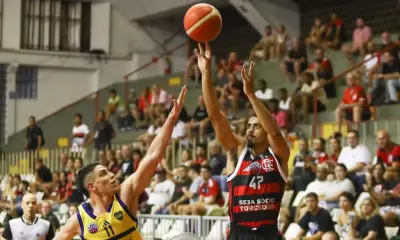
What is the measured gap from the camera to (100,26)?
27250mm

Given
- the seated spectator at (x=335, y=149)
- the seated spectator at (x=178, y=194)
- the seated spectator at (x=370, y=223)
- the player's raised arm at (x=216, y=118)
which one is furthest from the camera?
the seated spectator at (x=178, y=194)

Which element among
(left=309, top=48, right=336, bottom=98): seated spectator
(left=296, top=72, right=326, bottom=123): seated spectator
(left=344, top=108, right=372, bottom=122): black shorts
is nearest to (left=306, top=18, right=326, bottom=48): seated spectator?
(left=309, top=48, right=336, bottom=98): seated spectator

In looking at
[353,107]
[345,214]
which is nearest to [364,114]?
[353,107]

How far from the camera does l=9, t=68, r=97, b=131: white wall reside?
2611 centimetres

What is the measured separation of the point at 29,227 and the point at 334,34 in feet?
40.2

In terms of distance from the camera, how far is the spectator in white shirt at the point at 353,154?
13102mm

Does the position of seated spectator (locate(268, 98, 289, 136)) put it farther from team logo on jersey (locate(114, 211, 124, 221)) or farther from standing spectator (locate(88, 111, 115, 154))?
team logo on jersey (locate(114, 211, 124, 221))

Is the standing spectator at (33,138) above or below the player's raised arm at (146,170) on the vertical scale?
A: above

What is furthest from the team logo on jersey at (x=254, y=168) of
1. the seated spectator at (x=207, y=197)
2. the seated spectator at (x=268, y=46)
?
the seated spectator at (x=268, y=46)

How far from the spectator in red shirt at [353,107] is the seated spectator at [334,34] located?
389 centimetres

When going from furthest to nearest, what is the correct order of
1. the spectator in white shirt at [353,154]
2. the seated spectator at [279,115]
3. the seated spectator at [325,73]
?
1. the seated spectator at [325,73]
2. the seated spectator at [279,115]
3. the spectator in white shirt at [353,154]

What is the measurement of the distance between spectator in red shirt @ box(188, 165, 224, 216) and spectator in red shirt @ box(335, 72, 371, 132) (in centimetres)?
292

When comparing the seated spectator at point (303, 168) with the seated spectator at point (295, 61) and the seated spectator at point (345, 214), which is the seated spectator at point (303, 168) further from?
the seated spectator at point (295, 61)

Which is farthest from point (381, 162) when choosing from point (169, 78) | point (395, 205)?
point (169, 78)
